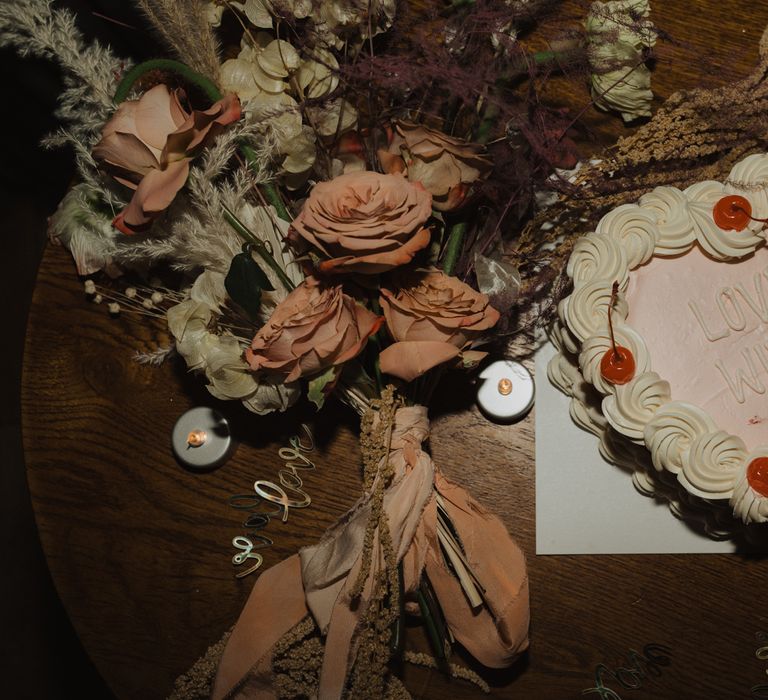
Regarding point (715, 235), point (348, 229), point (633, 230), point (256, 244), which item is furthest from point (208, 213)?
point (715, 235)

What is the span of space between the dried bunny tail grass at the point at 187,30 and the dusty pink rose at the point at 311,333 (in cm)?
31

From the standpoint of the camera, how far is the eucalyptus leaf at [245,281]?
902 mm

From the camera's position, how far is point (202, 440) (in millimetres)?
1160

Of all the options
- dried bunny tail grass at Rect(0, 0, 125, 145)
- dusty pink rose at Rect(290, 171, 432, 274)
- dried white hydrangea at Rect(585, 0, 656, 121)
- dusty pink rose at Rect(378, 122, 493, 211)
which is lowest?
dusty pink rose at Rect(290, 171, 432, 274)

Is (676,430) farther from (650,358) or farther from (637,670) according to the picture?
(637,670)

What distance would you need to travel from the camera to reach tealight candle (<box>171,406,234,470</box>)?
1.16m

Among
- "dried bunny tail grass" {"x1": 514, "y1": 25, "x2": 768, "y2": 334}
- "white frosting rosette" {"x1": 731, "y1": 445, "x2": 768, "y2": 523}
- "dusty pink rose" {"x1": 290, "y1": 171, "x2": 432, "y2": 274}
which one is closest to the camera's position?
"dusty pink rose" {"x1": 290, "y1": 171, "x2": 432, "y2": 274}

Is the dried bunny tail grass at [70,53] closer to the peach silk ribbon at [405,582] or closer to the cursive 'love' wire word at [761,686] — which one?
the peach silk ribbon at [405,582]

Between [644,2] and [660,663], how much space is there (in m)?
1.00

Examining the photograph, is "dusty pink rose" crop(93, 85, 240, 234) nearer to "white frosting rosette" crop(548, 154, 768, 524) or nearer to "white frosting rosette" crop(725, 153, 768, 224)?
"white frosting rosette" crop(548, 154, 768, 524)

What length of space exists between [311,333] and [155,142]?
286mm

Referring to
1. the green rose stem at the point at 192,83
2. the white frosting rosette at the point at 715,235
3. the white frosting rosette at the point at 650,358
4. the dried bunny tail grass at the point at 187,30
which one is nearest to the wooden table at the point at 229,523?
the white frosting rosette at the point at 650,358

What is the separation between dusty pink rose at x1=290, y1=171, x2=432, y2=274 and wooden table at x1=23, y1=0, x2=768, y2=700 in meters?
0.37

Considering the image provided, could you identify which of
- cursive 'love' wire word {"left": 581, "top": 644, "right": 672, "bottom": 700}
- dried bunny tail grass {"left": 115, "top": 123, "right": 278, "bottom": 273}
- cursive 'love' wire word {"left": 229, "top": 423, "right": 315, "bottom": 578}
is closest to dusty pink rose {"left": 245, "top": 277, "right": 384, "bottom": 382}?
dried bunny tail grass {"left": 115, "top": 123, "right": 278, "bottom": 273}
